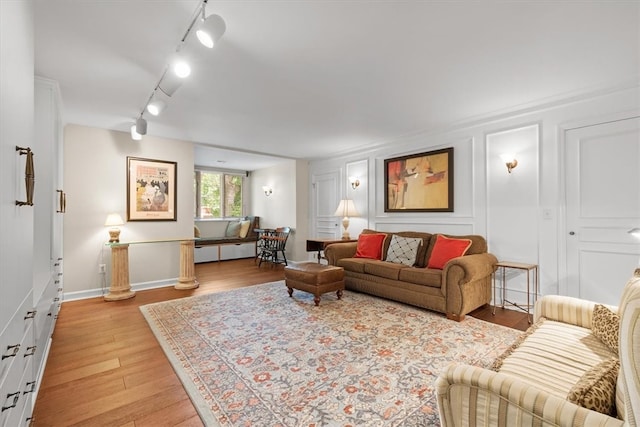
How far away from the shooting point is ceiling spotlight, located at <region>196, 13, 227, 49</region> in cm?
167

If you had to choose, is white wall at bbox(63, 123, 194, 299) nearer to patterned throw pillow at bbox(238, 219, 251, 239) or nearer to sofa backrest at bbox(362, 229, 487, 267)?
patterned throw pillow at bbox(238, 219, 251, 239)

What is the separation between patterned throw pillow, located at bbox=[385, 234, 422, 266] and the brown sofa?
0.08m

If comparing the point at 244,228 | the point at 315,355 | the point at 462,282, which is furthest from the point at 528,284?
the point at 244,228

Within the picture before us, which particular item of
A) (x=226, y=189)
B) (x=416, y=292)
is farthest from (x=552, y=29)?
(x=226, y=189)

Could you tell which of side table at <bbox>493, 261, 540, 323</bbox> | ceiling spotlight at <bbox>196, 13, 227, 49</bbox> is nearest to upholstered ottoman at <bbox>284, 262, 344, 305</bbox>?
side table at <bbox>493, 261, 540, 323</bbox>

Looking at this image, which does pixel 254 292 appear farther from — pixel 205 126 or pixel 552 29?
pixel 552 29

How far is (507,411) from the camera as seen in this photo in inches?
39.2

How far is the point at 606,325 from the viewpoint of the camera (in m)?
1.57

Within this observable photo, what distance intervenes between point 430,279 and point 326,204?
3.44 meters

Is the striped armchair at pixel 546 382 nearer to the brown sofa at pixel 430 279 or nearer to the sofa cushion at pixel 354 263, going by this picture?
the brown sofa at pixel 430 279

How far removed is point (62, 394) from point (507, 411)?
2569 mm

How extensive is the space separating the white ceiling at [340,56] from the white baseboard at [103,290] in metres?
2.39

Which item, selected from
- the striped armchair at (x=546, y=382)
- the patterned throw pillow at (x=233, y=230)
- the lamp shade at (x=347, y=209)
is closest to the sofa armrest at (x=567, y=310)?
the striped armchair at (x=546, y=382)

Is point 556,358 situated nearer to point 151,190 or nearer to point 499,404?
point 499,404
